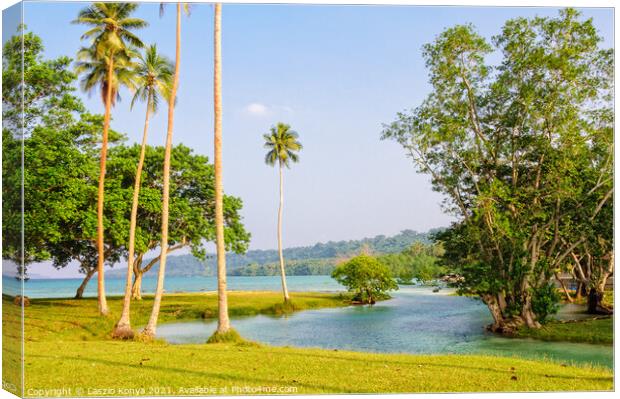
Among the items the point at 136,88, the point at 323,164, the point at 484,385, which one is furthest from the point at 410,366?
the point at 136,88

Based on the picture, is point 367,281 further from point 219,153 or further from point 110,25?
point 110,25

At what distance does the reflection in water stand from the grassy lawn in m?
2.98

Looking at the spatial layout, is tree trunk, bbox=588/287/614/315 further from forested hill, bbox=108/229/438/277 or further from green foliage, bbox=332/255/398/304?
green foliage, bbox=332/255/398/304

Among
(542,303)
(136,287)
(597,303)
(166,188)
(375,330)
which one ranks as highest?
(166,188)

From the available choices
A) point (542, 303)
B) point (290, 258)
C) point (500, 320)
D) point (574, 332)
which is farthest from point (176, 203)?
point (574, 332)

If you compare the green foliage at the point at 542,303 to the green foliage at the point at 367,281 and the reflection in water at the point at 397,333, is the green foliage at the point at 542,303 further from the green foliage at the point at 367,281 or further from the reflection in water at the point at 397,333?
the green foliage at the point at 367,281

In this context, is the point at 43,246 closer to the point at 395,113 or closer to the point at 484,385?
the point at 395,113

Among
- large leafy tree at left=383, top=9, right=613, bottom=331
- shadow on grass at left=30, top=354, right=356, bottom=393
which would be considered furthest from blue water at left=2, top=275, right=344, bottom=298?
large leafy tree at left=383, top=9, right=613, bottom=331

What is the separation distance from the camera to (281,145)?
17984mm

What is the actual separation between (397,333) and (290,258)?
4991 mm

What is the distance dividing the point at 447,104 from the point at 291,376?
30.3ft

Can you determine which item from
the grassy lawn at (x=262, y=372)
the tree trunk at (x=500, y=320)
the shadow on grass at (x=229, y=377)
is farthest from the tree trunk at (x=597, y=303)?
the shadow on grass at (x=229, y=377)

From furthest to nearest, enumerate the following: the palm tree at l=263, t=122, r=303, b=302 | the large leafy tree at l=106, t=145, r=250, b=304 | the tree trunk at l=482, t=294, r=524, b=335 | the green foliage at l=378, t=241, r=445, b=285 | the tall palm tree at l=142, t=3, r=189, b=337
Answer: the large leafy tree at l=106, t=145, r=250, b=304 → the green foliage at l=378, t=241, r=445, b=285 → the tree trunk at l=482, t=294, r=524, b=335 → the palm tree at l=263, t=122, r=303, b=302 → the tall palm tree at l=142, t=3, r=189, b=337

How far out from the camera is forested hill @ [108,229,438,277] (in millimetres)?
18688
